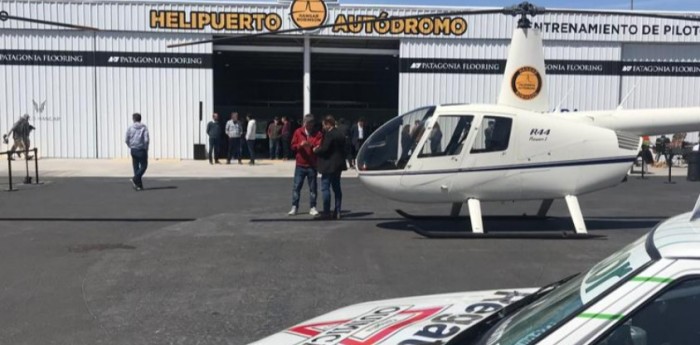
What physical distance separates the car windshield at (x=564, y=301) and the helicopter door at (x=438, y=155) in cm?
686

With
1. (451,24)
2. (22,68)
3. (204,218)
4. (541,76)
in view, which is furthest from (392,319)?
(22,68)

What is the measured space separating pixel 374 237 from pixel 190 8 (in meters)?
18.2

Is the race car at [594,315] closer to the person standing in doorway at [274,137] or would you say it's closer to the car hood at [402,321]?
the car hood at [402,321]

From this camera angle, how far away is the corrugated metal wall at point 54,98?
25.3 meters

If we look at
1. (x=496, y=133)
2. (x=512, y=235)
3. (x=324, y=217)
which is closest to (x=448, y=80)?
(x=324, y=217)

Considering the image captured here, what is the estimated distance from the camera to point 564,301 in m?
2.45

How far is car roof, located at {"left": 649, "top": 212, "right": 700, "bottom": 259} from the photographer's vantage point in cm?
206

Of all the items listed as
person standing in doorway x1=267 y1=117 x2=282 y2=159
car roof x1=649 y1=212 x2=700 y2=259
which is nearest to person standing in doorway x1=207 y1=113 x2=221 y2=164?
person standing in doorway x1=267 y1=117 x2=282 y2=159

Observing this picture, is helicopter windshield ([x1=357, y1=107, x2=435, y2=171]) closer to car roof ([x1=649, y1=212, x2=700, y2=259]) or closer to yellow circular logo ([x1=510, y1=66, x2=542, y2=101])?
yellow circular logo ([x1=510, y1=66, x2=542, y2=101])

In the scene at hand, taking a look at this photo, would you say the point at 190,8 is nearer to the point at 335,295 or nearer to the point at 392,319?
the point at 335,295

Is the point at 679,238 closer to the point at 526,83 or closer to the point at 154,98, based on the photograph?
the point at 526,83

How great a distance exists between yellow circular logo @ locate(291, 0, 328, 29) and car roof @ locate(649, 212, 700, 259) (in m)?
23.4

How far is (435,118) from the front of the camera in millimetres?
9703

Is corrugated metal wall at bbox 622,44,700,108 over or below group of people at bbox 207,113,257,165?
over
